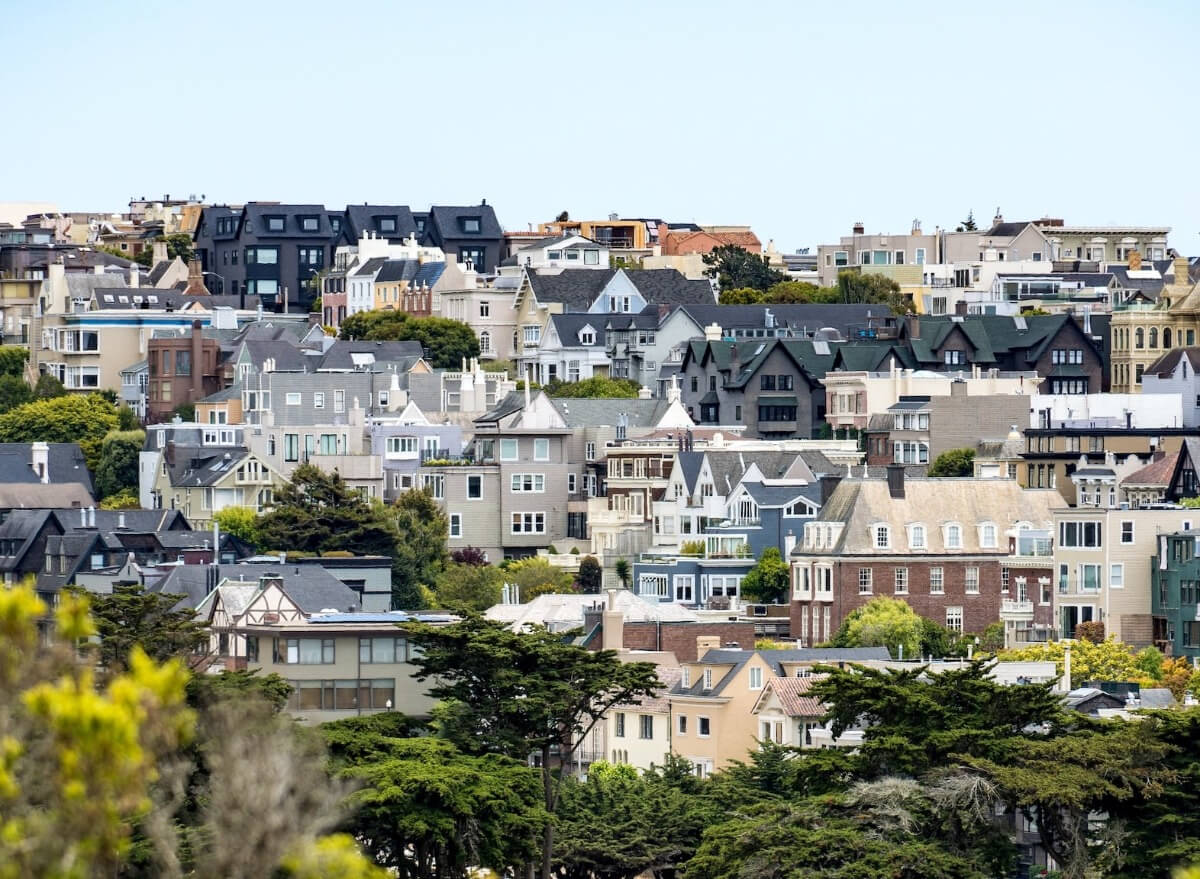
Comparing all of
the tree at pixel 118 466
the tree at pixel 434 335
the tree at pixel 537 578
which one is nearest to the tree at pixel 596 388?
the tree at pixel 434 335

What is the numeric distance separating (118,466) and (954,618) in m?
44.3

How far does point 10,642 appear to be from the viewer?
61.7 ft

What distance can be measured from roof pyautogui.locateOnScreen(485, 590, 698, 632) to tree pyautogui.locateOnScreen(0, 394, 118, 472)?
146ft

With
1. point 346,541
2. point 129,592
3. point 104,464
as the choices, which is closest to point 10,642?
point 129,592

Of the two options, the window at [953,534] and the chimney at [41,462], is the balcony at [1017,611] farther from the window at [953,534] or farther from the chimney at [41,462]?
the chimney at [41,462]

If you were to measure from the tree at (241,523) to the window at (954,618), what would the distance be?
27.2 metres

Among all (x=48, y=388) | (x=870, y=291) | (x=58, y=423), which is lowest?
(x=58, y=423)

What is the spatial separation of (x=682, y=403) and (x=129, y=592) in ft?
212

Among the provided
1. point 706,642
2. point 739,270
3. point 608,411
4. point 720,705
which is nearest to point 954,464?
point 608,411

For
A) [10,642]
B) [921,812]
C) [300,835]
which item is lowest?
[921,812]

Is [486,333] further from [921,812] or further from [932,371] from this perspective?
[921,812]

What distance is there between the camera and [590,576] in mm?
117875

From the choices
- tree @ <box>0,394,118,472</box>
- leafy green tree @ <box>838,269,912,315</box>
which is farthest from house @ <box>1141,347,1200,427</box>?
tree @ <box>0,394,118,472</box>

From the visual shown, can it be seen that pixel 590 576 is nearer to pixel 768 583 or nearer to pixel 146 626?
pixel 768 583
